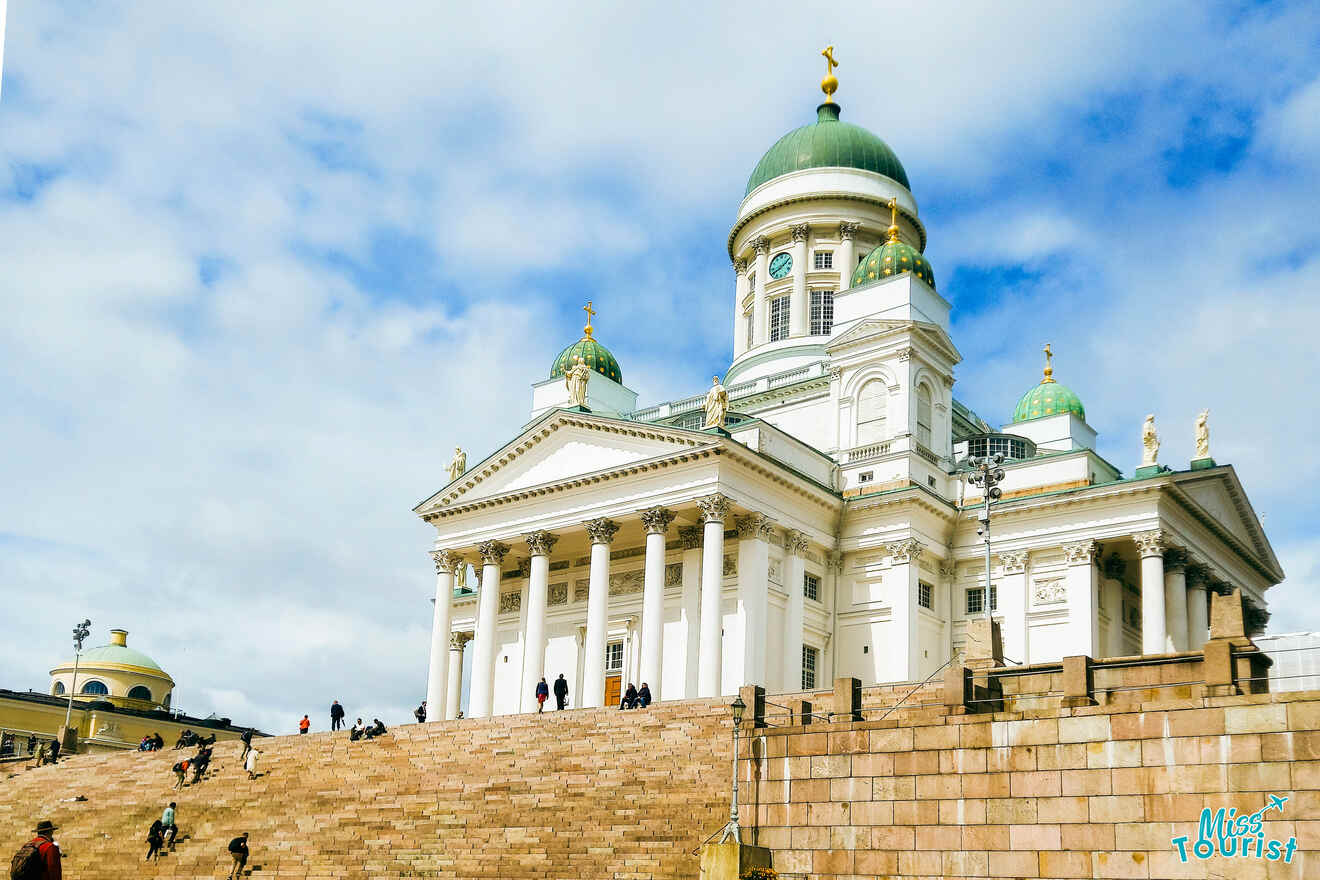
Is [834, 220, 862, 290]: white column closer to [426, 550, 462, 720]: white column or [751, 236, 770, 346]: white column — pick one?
[751, 236, 770, 346]: white column

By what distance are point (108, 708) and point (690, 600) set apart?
38.7 m

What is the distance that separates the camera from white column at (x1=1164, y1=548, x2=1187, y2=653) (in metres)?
45.2

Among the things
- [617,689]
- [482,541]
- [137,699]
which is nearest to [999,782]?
[617,689]

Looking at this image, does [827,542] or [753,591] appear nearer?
[753,591]

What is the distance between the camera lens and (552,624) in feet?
165

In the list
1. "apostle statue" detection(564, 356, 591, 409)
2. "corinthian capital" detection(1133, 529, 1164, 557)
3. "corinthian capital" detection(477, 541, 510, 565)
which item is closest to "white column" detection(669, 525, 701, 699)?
"apostle statue" detection(564, 356, 591, 409)

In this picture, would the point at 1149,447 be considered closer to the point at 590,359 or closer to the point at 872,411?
the point at 872,411

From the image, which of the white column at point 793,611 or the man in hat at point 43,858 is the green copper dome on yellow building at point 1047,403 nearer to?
the white column at point 793,611

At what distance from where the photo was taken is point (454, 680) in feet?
180

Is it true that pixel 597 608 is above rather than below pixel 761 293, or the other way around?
below

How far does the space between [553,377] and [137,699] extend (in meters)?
37.4

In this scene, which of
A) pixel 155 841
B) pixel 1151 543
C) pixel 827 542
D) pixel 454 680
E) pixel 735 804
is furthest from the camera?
pixel 454 680

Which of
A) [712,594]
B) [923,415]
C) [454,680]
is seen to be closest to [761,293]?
[923,415]

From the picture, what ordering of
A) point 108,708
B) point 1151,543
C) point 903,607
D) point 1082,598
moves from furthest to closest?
point 108,708 < point 903,607 < point 1082,598 < point 1151,543
